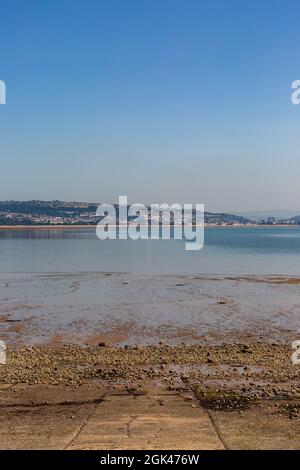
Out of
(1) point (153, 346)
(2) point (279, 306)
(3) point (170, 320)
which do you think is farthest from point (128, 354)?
(2) point (279, 306)

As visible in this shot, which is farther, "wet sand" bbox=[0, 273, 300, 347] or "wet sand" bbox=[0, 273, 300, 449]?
"wet sand" bbox=[0, 273, 300, 347]

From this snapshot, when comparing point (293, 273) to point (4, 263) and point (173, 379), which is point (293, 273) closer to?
point (4, 263)

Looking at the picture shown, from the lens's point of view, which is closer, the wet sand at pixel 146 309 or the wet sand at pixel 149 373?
the wet sand at pixel 149 373

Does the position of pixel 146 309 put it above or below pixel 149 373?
below

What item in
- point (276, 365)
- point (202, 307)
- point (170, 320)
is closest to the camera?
point (276, 365)

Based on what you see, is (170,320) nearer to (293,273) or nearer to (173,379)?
(173,379)

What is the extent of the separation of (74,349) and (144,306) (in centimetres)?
1231

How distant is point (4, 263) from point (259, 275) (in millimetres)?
31493

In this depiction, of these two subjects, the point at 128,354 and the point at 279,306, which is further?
the point at 279,306

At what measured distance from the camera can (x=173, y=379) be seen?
16219 mm

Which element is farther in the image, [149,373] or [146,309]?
[146,309]

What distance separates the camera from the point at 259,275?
51812 millimetres
